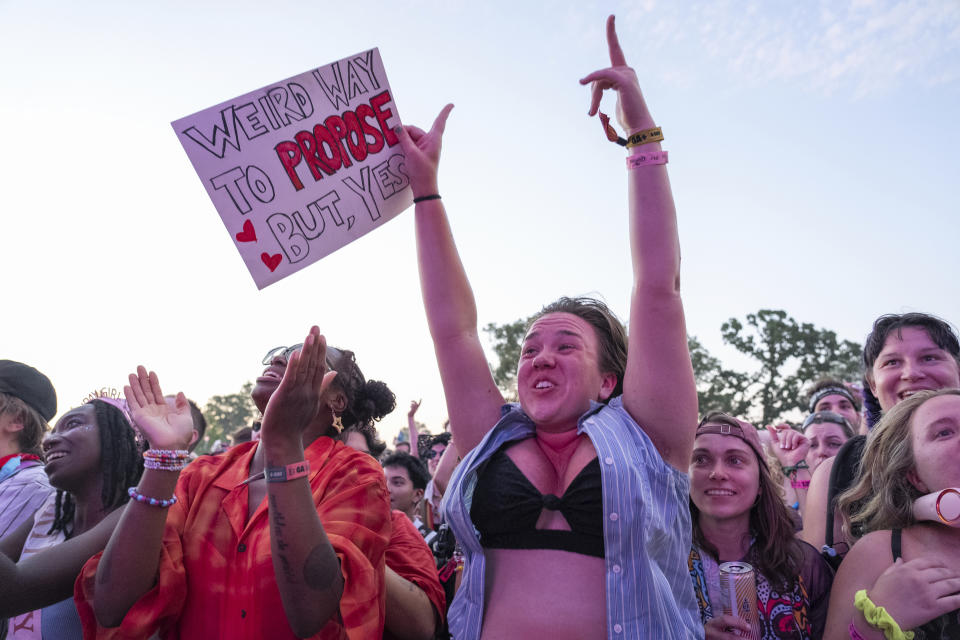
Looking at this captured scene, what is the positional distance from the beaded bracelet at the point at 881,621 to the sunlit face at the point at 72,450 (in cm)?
290

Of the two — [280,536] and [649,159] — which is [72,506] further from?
[649,159]

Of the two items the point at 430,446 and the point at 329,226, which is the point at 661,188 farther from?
the point at 430,446

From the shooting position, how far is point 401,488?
547cm

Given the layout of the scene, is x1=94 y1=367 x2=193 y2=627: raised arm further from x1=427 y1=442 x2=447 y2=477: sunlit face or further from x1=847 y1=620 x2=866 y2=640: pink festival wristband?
x1=427 y1=442 x2=447 y2=477: sunlit face

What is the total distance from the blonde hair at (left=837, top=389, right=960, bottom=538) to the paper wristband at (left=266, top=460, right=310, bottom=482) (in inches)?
77.5

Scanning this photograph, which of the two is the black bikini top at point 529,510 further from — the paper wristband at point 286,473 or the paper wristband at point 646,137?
the paper wristband at point 646,137

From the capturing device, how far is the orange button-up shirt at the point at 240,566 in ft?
7.15

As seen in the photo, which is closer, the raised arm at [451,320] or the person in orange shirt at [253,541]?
the person in orange shirt at [253,541]

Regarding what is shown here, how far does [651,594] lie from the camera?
1.79 meters

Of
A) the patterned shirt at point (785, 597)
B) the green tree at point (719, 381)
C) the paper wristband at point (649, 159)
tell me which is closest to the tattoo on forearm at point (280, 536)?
the patterned shirt at point (785, 597)

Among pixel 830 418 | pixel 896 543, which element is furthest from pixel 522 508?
pixel 830 418

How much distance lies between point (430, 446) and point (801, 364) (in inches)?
1554

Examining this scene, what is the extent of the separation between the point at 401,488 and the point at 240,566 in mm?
3270

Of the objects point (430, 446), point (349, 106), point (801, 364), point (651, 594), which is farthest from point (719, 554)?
point (801, 364)
